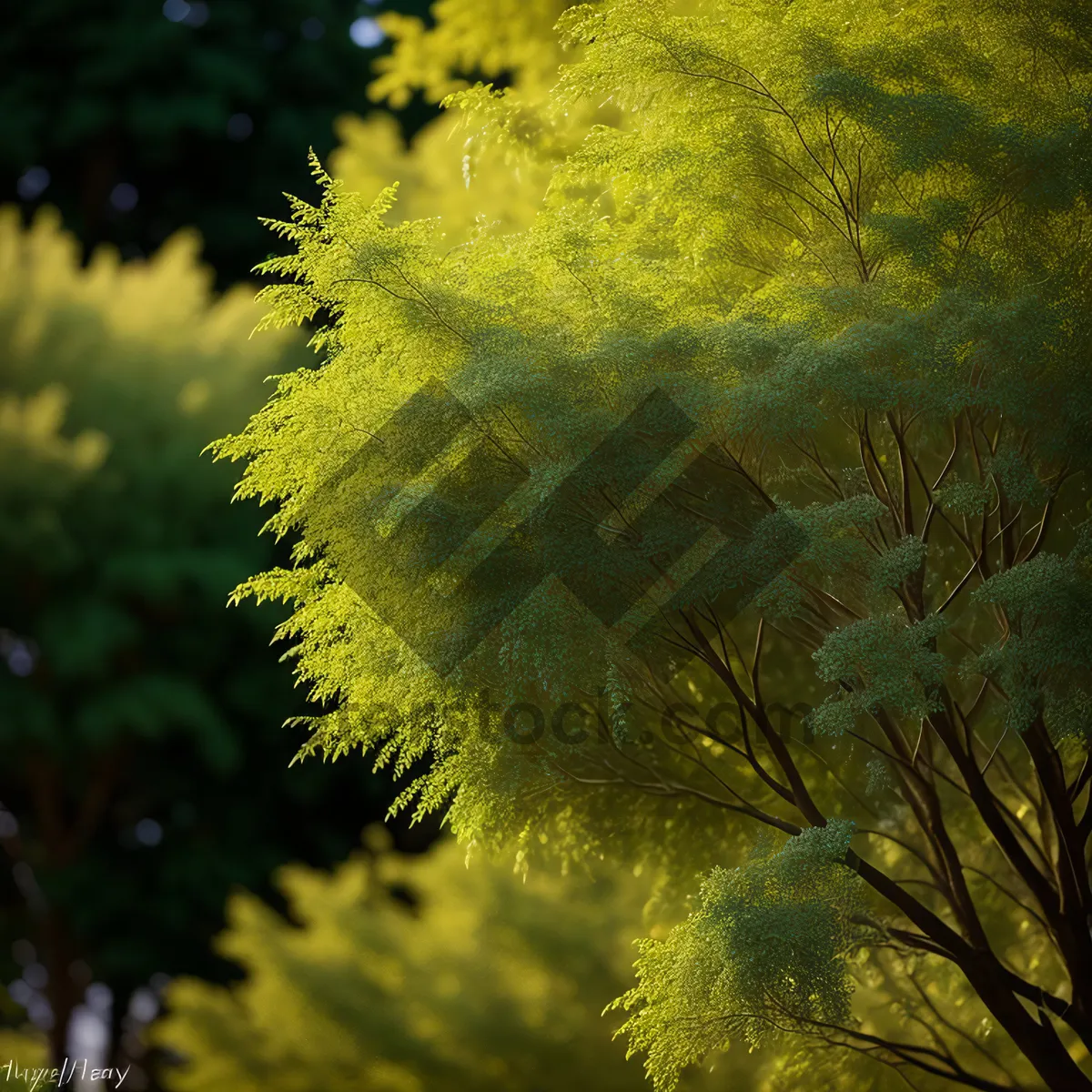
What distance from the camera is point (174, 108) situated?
48.0 ft

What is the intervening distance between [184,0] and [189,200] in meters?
2.31

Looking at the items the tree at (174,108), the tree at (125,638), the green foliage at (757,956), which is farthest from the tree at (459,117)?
the tree at (174,108)

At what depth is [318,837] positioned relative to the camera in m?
14.5

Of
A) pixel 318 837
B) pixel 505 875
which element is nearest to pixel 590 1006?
pixel 505 875

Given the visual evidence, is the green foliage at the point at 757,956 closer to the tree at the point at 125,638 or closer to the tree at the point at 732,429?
the tree at the point at 732,429

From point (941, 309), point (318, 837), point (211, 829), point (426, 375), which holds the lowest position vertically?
point (318, 837)

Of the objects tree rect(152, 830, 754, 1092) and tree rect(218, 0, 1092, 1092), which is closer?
tree rect(218, 0, 1092, 1092)

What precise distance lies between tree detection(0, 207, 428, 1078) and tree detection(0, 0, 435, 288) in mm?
1771

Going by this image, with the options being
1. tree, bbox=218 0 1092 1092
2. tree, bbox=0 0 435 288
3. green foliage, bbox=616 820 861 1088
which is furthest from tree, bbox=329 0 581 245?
tree, bbox=0 0 435 288

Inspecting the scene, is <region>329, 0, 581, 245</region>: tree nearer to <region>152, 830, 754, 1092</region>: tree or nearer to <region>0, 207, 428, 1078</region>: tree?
<region>0, 207, 428, 1078</region>: tree

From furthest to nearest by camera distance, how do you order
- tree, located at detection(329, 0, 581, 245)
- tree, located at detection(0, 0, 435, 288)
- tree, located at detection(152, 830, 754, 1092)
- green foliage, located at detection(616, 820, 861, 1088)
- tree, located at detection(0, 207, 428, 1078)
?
tree, located at detection(0, 0, 435, 288) < tree, located at detection(0, 207, 428, 1078) < tree, located at detection(152, 830, 754, 1092) < tree, located at detection(329, 0, 581, 245) < green foliage, located at detection(616, 820, 861, 1088)

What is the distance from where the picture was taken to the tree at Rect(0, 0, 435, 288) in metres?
14.7

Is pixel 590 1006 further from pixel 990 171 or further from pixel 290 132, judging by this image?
pixel 290 132

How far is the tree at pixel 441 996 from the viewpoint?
8469 mm
